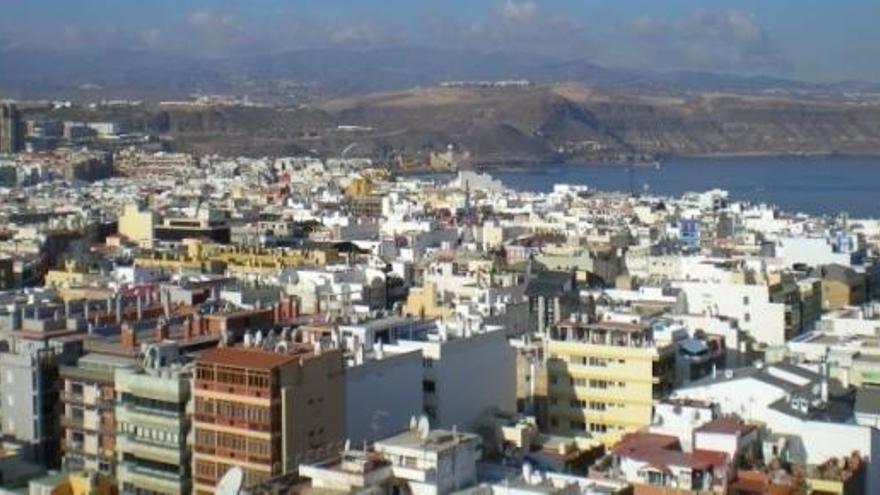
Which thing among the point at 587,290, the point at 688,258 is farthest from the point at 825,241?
the point at 587,290

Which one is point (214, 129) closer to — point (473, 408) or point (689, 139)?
point (689, 139)

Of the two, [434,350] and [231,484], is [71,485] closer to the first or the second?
[231,484]

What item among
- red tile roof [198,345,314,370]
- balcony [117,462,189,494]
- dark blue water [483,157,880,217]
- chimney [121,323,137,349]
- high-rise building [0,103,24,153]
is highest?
high-rise building [0,103,24,153]

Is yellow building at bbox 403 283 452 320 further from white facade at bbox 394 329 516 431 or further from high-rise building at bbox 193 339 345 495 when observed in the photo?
high-rise building at bbox 193 339 345 495

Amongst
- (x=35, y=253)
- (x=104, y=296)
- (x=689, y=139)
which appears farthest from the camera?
(x=689, y=139)

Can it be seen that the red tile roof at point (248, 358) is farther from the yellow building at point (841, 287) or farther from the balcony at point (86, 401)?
the yellow building at point (841, 287)

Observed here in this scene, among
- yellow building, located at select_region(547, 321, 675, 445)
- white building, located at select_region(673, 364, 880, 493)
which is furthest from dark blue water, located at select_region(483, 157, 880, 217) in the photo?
white building, located at select_region(673, 364, 880, 493)

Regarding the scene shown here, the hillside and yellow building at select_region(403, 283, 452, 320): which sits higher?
the hillside

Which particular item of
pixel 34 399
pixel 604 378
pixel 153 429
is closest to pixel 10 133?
pixel 34 399
